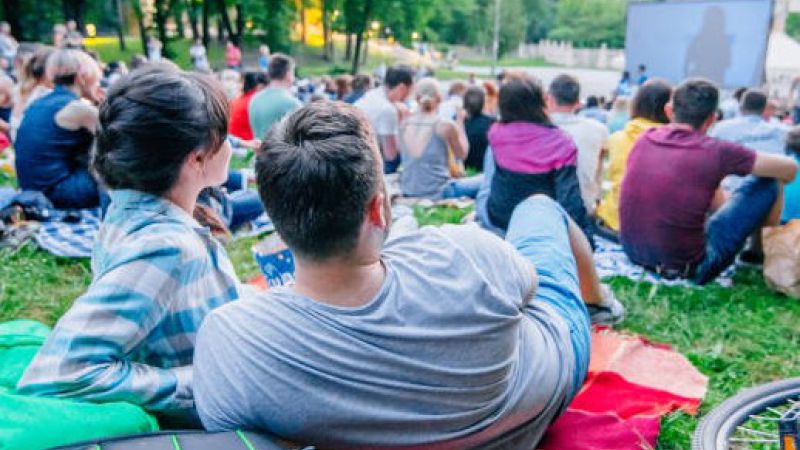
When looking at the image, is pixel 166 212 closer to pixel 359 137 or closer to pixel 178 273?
pixel 178 273

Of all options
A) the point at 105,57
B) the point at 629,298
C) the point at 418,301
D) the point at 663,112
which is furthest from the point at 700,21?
the point at 105,57

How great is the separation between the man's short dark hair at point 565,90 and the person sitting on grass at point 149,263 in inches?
140

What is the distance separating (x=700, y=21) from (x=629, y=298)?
59.6 ft

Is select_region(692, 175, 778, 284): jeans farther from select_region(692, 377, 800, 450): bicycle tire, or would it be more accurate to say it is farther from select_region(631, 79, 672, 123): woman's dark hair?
select_region(692, 377, 800, 450): bicycle tire

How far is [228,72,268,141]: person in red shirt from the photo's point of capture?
326 inches

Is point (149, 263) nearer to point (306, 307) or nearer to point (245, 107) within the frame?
point (306, 307)

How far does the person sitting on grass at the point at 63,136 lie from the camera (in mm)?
4648

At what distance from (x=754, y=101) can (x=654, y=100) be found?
1768 mm

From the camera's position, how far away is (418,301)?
5.41ft

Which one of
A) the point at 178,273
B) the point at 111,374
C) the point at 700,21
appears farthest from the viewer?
the point at 700,21

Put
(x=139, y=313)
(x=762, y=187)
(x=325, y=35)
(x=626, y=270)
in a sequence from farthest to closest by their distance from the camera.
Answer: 1. (x=325, y=35)
2. (x=626, y=270)
3. (x=762, y=187)
4. (x=139, y=313)

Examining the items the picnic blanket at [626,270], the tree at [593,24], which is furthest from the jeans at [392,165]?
the tree at [593,24]

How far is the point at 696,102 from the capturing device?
4102 millimetres

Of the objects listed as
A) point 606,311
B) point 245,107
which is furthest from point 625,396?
point 245,107
